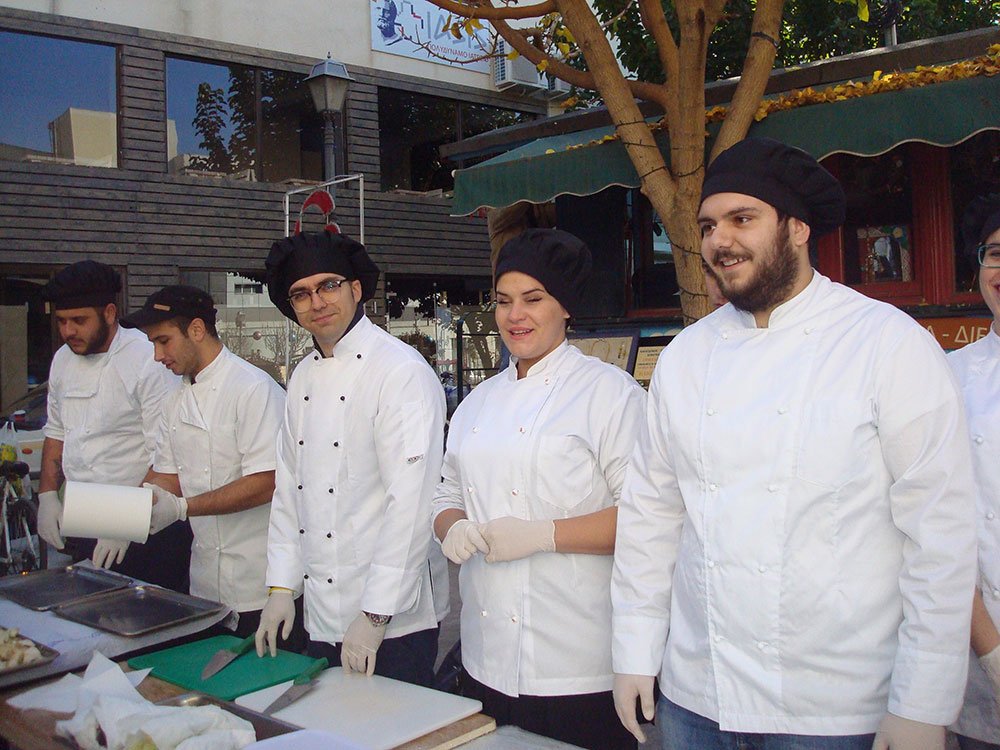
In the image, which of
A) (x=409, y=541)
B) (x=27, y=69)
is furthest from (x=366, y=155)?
(x=409, y=541)

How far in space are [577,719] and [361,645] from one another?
0.55 meters

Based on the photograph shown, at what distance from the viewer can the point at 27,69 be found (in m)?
9.63

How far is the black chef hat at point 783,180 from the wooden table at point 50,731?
45.3 inches

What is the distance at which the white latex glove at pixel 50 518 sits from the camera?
4.04m

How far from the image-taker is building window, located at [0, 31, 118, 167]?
9.55m

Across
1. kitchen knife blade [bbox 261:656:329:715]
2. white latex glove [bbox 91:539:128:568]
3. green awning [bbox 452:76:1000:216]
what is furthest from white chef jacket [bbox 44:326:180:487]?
green awning [bbox 452:76:1000:216]

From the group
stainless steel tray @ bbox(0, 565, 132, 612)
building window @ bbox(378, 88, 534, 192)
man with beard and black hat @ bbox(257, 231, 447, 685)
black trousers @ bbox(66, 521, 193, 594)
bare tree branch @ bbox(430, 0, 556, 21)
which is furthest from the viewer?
building window @ bbox(378, 88, 534, 192)

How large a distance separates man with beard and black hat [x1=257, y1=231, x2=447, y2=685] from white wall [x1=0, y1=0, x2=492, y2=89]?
8873mm

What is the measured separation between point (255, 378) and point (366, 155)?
926 centimetres

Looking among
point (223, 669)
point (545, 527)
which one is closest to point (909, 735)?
point (545, 527)

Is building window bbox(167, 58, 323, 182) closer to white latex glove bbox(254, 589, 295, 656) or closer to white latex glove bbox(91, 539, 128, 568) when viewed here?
white latex glove bbox(91, 539, 128, 568)

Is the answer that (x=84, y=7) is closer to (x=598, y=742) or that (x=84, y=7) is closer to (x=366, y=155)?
(x=366, y=155)

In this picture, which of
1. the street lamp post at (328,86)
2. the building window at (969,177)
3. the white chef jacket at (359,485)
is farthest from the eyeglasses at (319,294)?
the street lamp post at (328,86)

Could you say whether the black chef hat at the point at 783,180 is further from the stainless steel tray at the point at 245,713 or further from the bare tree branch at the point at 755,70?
the bare tree branch at the point at 755,70
